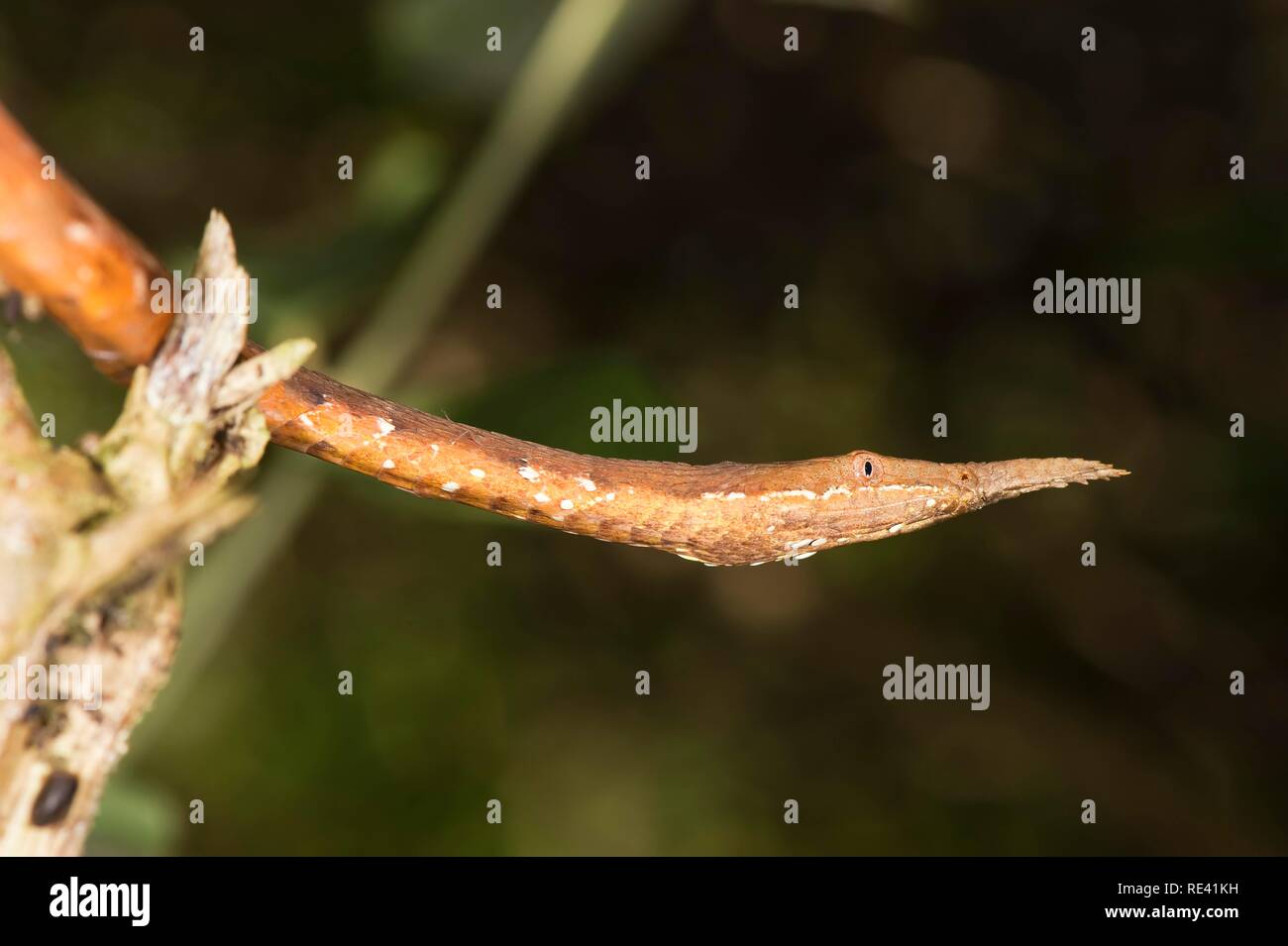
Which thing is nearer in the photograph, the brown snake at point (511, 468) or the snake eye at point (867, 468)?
the brown snake at point (511, 468)

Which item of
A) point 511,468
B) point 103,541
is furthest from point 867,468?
point 103,541

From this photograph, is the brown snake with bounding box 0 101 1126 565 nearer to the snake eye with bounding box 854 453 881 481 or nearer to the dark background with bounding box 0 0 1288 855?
the snake eye with bounding box 854 453 881 481

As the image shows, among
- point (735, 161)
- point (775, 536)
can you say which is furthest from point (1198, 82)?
point (775, 536)

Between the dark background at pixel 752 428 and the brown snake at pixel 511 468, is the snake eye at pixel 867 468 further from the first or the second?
the dark background at pixel 752 428

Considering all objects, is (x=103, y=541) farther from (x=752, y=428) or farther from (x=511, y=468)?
(x=752, y=428)

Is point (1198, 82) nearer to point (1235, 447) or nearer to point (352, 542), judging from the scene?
point (1235, 447)

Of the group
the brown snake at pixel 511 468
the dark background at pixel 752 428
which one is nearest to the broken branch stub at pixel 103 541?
the brown snake at pixel 511 468

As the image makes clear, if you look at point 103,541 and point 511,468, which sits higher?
point 511,468

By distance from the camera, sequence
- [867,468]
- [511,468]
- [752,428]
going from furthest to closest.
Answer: [752,428], [867,468], [511,468]
